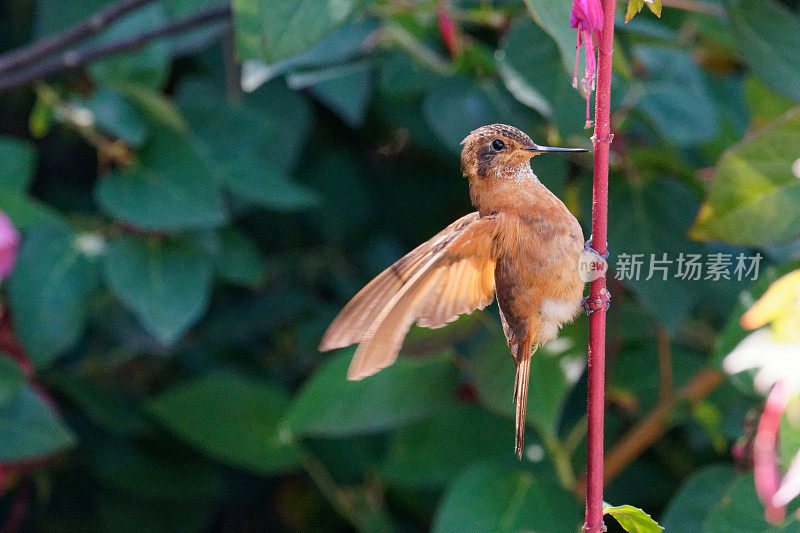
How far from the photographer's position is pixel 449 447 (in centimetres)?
126

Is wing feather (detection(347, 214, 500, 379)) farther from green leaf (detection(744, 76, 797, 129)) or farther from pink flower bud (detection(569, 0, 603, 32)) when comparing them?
green leaf (detection(744, 76, 797, 129))

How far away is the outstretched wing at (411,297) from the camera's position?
1.88 ft

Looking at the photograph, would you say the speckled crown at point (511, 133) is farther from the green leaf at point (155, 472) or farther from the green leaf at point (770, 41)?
the green leaf at point (155, 472)

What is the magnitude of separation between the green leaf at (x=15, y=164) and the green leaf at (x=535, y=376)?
2.45 ft

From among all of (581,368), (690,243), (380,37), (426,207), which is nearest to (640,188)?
(690,243)

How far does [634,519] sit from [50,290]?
3.40 feet

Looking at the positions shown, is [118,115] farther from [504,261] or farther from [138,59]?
[504,261]

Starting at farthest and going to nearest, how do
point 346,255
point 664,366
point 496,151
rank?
point 346,255 < point 664,366 < point 496,151

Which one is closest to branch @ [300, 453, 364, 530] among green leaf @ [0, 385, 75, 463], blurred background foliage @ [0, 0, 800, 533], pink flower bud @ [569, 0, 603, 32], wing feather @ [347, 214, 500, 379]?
blurred background foliage @ [0, 0, 800, 533]

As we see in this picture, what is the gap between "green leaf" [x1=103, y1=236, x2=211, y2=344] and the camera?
124 cm

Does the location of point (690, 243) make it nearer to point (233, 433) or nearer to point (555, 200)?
point (555, 200)

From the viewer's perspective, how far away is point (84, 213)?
162cm

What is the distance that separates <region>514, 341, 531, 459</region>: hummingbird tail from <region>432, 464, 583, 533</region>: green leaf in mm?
304

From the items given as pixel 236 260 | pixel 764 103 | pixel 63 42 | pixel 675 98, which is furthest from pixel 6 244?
pixel 764 103
